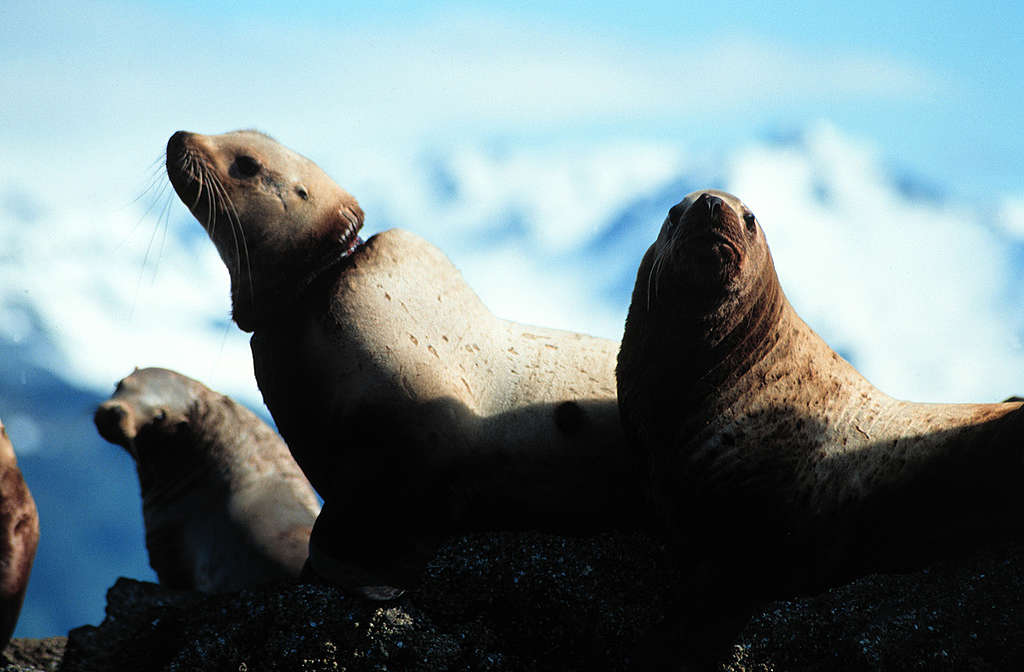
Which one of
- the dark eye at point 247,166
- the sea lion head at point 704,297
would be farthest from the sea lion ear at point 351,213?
the sea lion head at point 704,297

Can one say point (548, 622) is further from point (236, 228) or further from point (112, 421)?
point (112, 421)

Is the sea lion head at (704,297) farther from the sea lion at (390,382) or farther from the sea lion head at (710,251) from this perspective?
the sea lion at (390,382)

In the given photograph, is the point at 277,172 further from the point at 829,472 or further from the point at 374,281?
the point at 829,472

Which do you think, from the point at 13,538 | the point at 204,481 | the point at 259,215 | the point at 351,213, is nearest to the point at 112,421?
the point at 204,481

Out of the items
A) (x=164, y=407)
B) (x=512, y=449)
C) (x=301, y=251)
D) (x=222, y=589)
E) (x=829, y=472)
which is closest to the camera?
(x=829, y=472)

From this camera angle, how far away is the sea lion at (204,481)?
5.83 m

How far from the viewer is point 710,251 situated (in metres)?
3.72

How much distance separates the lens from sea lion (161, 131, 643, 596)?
427 centimetres

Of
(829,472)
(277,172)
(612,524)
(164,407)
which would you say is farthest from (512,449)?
(164,407)

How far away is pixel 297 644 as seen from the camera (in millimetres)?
3980

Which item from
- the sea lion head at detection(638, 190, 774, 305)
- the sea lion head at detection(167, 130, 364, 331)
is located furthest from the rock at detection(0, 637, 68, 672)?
the sea lion head at detection(638, 190, 774, 305)

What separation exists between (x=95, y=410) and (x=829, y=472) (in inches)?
172

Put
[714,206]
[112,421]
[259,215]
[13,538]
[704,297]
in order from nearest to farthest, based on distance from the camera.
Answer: [714,206], [704,297], [259,215], [13,538], [112,421]

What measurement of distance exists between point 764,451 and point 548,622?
109 cm
